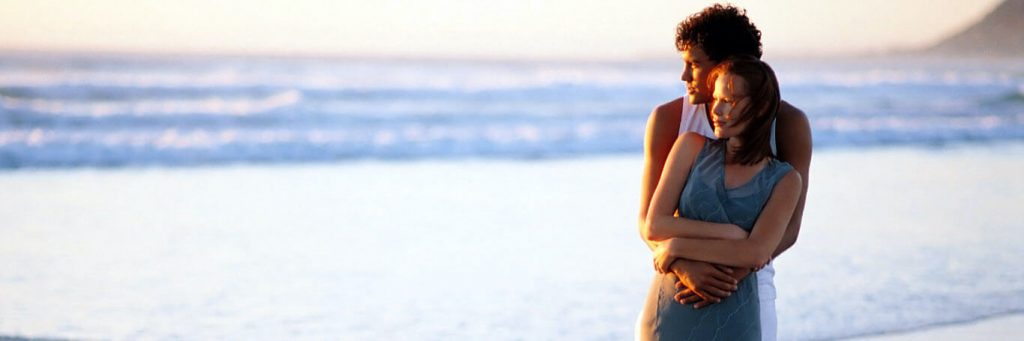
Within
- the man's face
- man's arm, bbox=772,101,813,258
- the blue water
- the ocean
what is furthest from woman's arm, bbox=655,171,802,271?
the blue water

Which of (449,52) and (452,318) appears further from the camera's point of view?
(449,52)

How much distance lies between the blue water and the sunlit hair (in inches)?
315

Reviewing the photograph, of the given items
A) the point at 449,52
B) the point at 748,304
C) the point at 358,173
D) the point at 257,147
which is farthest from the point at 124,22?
the point at 748,304

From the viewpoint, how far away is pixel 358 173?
9.03m

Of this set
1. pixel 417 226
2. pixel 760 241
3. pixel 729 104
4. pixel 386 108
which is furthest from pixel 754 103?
pixel 386 108

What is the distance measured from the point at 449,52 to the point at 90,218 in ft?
57.9

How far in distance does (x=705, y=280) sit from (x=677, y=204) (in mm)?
150

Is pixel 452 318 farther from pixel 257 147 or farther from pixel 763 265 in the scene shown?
pixel 257 147

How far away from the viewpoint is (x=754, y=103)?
2.13 m

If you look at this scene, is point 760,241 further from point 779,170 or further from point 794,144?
point 794,144

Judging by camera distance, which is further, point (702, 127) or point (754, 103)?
point (702, 127)

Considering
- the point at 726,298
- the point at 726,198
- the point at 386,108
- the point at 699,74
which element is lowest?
the point at 726,298

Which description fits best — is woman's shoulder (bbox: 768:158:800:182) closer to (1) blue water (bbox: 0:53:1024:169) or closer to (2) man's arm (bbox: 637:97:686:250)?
(2) man's arm (bbox: 637:97:686:250)

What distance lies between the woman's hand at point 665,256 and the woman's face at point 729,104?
0.22 m
